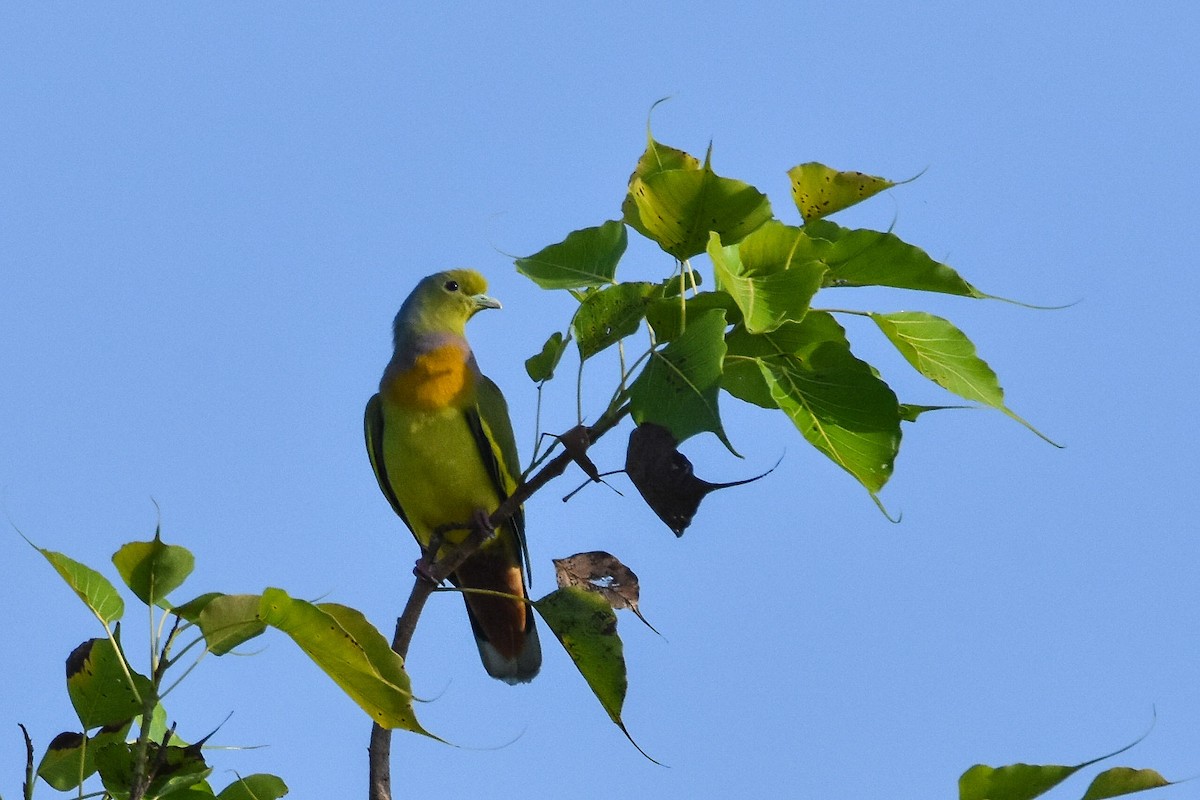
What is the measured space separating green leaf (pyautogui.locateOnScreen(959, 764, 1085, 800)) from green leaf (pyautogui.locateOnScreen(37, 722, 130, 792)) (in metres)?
1.93

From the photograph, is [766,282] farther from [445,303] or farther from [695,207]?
[445,303]

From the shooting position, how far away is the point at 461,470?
5785 millimetres

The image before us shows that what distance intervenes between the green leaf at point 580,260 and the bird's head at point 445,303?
3.14 metres

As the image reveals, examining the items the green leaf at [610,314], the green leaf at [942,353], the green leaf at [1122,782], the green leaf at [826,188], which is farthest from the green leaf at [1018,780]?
the green leaf at [826,188]

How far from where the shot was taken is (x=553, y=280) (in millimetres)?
3424

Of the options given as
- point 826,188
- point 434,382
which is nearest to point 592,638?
point 826,188

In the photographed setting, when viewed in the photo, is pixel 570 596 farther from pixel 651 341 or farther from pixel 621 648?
pixel 651 341

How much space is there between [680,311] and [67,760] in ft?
5.70

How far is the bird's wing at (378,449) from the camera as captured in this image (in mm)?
6141

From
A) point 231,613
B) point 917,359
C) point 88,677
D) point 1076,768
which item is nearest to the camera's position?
point 1076,768

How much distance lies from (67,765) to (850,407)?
196 cm

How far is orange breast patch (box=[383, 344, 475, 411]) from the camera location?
19.5 ft

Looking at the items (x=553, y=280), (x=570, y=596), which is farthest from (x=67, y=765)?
(x=553, y=280)

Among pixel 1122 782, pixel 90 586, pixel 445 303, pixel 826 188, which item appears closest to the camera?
pixel 1122 782
